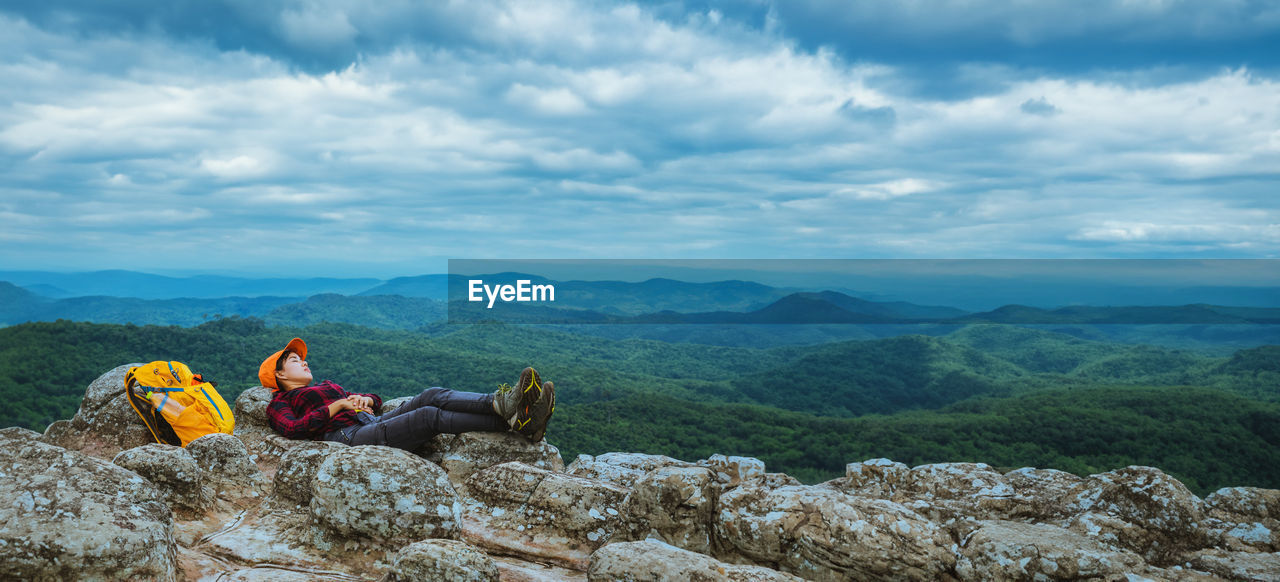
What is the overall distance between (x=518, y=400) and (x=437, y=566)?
14.1ft

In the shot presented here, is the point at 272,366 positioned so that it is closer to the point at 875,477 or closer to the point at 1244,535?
the point at 875,477

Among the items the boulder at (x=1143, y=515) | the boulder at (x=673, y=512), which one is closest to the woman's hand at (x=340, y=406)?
the boulder at (x=673, y=512)

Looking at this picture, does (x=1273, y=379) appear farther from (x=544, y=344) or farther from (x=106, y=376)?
(x=106, y=376)

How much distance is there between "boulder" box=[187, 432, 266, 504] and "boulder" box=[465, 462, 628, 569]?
2.77 meters

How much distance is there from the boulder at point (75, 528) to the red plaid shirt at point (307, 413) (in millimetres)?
3745

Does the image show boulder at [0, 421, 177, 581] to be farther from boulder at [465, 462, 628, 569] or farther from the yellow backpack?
the yellow backpack

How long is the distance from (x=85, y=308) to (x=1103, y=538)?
→ 25211 centimetres

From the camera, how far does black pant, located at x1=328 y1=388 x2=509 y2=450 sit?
959 centimetres

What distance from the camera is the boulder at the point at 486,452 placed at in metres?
9.71

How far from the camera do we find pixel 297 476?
25.3 feet

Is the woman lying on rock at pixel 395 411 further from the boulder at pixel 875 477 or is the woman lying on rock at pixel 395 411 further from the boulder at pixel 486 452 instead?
the boulder at pixel 875 477

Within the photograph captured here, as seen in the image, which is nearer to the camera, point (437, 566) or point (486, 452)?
point (437, 566)
